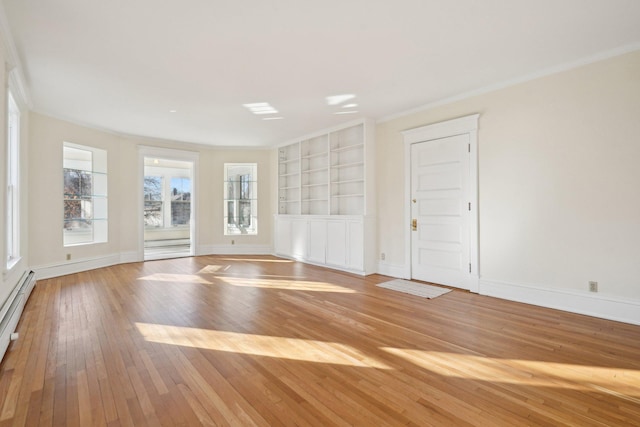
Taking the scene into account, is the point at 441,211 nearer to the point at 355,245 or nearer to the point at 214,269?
the point at 355,245

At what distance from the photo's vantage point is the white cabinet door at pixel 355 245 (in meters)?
5.29

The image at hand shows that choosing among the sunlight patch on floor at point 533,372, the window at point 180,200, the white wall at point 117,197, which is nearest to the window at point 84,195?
the white wall at point 117,197

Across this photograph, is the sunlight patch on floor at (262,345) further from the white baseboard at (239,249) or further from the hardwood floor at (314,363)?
the white baseboard at (239,249)

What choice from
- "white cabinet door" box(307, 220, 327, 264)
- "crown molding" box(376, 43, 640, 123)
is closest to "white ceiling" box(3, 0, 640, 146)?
"crown molding" box(376, 43, 640, 123)

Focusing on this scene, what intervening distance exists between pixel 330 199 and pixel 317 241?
0.91 m

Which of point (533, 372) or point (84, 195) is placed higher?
point (84, 195)

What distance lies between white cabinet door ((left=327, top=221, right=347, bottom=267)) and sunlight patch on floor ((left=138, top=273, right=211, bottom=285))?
7.43 ft

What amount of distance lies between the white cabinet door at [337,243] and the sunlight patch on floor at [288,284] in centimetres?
106

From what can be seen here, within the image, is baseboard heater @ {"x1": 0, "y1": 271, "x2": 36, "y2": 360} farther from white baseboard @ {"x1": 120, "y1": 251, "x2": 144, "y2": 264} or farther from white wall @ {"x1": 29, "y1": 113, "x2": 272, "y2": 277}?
white baseboard @ {"x1": 120, "y1": 251, "x2": 144, "y2": 264}

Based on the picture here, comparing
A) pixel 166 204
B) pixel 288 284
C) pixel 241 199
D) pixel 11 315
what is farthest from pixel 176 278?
pixel 166 204

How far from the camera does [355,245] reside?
5.41m

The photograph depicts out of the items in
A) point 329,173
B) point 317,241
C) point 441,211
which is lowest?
point 317,241

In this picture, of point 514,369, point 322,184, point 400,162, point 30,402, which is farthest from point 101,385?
point 322,184

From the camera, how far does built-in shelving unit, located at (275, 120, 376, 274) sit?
5.34 m
